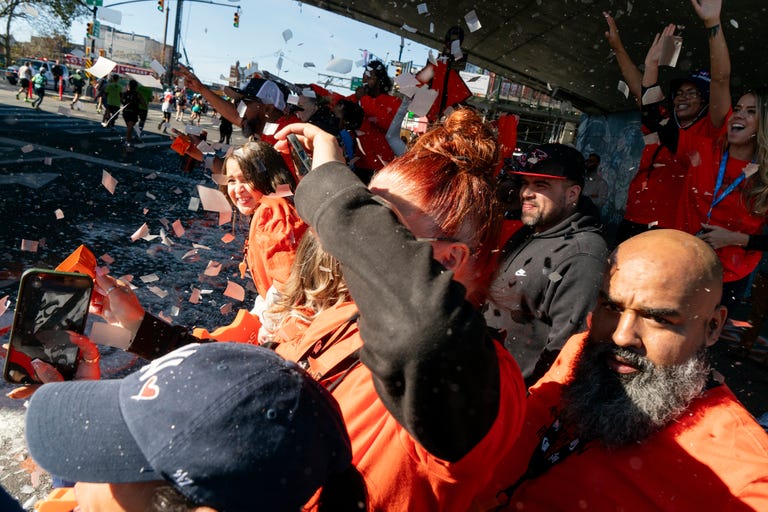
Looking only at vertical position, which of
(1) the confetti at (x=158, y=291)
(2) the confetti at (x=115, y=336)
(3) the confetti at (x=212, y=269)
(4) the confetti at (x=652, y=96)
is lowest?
(3) the confetti at (x=212, y=269)

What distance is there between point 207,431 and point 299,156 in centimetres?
73

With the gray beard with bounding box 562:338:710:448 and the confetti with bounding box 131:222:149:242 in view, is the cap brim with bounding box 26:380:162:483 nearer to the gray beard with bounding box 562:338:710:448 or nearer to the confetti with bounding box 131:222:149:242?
the gray beard with bounding box 562:338:710:448

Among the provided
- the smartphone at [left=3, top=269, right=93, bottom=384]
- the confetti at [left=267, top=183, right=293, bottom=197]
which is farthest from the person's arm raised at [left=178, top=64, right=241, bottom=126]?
the smartphone at [left=3, top=269, right=93, bottom=384]

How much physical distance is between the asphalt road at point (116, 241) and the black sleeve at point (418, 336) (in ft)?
7.25

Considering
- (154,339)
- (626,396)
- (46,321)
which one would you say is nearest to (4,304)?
(154,339)

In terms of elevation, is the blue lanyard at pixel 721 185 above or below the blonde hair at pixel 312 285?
above

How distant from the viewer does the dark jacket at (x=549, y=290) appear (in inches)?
86.4

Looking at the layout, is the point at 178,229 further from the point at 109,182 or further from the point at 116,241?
the point at 109,182

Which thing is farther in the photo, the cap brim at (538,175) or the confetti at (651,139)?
the confetti at (651,139)

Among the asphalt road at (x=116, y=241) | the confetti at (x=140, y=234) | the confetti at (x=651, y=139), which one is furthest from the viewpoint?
the confetti at (x=140, y=234)

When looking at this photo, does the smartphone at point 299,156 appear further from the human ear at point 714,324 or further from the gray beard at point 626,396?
the human ear at point 714,324

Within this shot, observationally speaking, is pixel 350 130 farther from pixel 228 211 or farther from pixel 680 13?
pixel 680 13

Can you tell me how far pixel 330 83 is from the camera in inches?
222

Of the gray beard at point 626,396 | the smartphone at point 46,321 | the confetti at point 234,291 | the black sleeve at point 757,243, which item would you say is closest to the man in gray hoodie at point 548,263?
the gray beard at point 626,396
